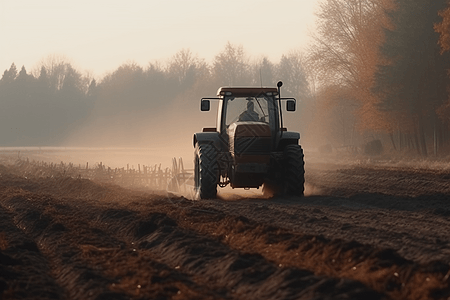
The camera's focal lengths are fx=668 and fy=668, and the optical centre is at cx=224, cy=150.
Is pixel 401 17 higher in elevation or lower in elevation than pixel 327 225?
higher

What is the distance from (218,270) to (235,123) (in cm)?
843

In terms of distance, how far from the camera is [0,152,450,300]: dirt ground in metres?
7.62

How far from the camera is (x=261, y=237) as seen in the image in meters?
10.7

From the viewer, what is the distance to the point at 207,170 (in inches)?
651

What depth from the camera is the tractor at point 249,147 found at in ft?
54.0

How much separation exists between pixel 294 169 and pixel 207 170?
85.1 inches

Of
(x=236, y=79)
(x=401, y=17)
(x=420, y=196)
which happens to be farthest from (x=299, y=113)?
(x=420, y=196)

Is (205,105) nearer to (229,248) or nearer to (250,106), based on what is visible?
(250,106)

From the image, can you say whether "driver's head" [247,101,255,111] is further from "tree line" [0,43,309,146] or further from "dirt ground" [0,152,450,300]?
"tree line" [0,43,309,146]

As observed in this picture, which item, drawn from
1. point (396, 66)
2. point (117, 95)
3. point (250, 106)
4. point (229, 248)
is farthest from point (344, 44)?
point (117, 95)

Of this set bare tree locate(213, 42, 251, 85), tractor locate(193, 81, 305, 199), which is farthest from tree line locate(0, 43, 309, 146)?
tractor locate(193, 81, 305, 199)

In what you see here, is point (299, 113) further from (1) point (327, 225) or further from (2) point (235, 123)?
(1) point (327, 225)

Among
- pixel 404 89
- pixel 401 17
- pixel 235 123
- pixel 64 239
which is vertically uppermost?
pixel 401 17

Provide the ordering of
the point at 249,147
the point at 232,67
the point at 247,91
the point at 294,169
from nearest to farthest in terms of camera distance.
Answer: the point at 249,147 → the point at 294,169 → the point at 247,91 → the point at 232,67
